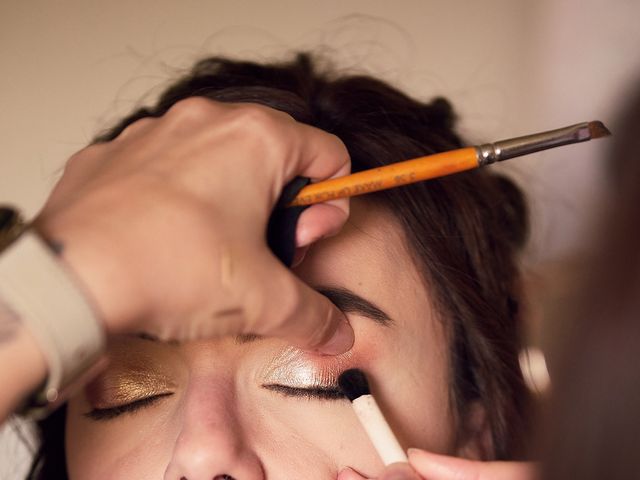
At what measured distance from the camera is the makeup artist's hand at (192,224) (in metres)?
0.49

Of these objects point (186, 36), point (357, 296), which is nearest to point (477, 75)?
point (186, 36)

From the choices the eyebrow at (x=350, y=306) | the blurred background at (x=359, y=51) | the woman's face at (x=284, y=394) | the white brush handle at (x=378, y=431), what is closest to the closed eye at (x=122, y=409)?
the woman's face at (x=284, y=394)

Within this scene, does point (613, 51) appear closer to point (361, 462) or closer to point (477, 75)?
point (477, 75)

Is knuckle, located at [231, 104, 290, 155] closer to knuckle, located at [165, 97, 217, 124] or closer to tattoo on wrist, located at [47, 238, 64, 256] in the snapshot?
knuckle, located at [165, 97, 217, 124]

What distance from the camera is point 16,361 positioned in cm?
47

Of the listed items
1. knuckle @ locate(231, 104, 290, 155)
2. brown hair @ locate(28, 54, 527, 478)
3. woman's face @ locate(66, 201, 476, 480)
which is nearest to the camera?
knuckle @ locate(231, 104, 290, 155)

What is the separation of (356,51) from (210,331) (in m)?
0.94

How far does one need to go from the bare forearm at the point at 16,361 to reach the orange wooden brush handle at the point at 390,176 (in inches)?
9.5

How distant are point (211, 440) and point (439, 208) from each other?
0.42 meters

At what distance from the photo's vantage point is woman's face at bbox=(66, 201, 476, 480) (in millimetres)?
720

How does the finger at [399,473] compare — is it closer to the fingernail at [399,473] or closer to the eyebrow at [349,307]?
the fingernail at [399,473]

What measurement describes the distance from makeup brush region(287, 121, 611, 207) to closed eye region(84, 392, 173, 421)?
0.99ft

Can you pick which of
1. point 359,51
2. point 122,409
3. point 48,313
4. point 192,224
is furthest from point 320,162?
point 359,51

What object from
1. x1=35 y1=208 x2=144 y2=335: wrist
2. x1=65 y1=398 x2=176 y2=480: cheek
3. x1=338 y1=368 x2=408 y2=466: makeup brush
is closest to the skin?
x1=35 y1=208 x2=144 y2=335: wrist
